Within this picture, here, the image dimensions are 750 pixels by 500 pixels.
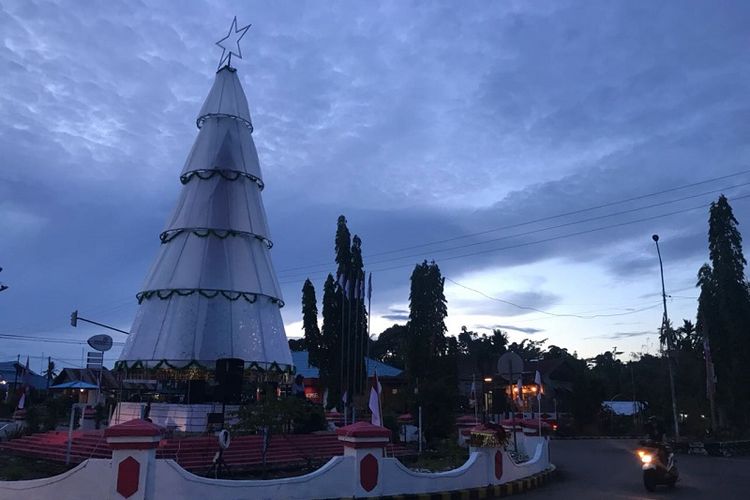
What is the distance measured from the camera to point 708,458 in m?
25.0

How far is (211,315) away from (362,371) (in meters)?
16.8

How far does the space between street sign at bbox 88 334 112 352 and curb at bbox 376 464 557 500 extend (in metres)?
13.7

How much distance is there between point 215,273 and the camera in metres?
23.6

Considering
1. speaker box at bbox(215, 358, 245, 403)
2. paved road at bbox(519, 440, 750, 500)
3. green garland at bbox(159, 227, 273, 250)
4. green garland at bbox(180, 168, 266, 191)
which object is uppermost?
green garland at bbox(180, 168, 266, 191)

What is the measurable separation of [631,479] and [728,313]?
76.3 ft

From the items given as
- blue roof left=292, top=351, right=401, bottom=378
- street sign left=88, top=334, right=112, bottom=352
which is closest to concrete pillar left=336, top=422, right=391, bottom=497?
street sign left=88, top=334, right=112, bottom=352

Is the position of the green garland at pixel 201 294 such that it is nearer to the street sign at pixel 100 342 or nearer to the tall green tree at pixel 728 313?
the street sign at pixel 100 342

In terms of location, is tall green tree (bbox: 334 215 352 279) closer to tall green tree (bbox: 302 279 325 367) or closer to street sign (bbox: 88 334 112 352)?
tall green tree (bbox: 302 279 325 367)

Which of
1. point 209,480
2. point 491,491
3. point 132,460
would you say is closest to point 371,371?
point 491,491

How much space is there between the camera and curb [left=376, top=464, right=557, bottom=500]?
12.3 m

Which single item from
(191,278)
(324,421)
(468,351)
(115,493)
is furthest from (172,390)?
(468,351)

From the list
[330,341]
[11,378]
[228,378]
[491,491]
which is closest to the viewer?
[228,378]

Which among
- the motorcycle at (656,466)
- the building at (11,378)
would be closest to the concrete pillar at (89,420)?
the motorcycle at (656,466)

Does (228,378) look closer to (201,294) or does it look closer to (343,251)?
(201,294)
